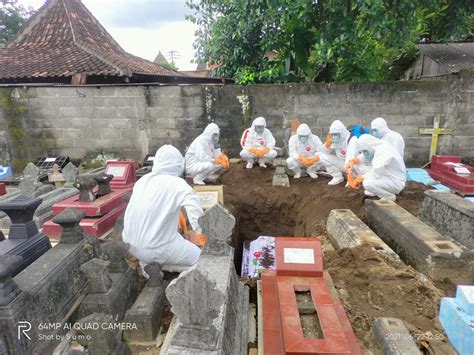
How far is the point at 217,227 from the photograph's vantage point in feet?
8.69

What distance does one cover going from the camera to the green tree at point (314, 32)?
693 centimetres

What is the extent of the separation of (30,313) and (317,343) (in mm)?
2015

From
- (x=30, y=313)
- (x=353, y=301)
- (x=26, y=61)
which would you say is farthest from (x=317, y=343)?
(x=26, y=61)

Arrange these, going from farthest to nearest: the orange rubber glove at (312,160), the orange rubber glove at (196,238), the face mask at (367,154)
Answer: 1. the orange rubber glove at (312,160)
2. the face mask at (367,154)
3. the orange rubber glove at (196,238)

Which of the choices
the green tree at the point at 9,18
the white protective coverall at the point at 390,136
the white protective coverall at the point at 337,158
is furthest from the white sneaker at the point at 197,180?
the green tree at the point at 9,18

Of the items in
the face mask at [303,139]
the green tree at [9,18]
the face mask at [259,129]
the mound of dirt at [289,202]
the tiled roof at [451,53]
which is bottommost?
the mound of dirt at [289,202]

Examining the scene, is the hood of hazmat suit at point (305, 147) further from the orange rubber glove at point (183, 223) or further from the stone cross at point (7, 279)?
the stone cross at point (7, 279)

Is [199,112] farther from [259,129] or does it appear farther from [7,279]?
[7,279]

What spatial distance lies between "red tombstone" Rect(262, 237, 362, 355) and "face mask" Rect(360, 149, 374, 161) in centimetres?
272

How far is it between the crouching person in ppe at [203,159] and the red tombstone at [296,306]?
10.4 ft

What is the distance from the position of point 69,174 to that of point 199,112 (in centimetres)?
335

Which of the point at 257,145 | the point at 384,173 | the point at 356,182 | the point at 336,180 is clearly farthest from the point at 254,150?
the point at 384,173

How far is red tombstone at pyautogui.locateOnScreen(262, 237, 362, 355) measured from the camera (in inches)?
78.2

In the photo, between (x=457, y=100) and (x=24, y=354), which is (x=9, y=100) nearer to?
(x=24, y=354)
